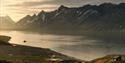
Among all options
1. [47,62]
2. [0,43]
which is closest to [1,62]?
[47,62]

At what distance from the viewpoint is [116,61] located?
5412 centimetres

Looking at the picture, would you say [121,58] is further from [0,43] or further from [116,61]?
[0,43]

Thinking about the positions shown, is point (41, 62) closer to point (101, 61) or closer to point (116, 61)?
point (101, 61)

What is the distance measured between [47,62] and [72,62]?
7.91m

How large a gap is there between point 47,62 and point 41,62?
2.44 m

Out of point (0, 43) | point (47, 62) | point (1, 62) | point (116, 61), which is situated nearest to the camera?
point (116, 61)

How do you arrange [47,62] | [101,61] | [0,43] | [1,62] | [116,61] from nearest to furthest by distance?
[116,61] < [101,61] < [1,62] < [47,62] < [0,43]

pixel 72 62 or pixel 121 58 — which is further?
pixel 72 62

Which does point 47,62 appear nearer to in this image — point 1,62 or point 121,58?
point 1,62

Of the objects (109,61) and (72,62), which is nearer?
(109,61)

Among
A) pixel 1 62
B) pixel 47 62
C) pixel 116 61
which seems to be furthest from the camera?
pixel 47 62

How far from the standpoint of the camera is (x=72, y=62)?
68.2 m

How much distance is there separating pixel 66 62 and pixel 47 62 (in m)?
7.93

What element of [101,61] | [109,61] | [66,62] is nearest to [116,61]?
[109,61]
